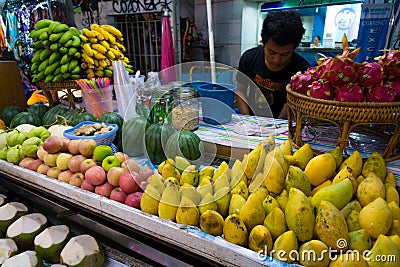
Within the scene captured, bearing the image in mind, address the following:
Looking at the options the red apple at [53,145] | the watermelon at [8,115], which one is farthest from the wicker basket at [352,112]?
the watermelon at [8,115]

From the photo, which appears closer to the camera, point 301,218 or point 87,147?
point 301,218

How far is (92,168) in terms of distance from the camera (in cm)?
108

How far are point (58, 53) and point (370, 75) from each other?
1.88 meters

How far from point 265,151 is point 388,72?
61 centimetres

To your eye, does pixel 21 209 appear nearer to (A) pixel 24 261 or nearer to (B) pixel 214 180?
(A) pixel 24 261

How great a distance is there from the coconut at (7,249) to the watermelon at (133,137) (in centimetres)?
66

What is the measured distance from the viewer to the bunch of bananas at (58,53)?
1.85 m

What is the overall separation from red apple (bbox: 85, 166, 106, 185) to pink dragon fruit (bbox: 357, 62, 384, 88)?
1.06m

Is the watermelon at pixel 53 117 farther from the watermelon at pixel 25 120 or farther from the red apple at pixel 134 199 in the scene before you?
the red apple at pixel 134 199

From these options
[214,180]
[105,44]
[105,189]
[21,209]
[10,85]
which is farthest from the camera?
[10,85]

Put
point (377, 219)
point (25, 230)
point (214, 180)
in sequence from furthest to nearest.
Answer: point (25, 230), point (214, 180), point (377, 219)

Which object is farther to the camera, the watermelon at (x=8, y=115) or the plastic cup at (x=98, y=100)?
the watermelon at (x=8, y=115)

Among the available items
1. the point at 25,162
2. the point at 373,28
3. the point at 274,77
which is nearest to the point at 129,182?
the point at 25,162

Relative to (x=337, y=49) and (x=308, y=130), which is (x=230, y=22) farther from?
(x=308, y=130)
